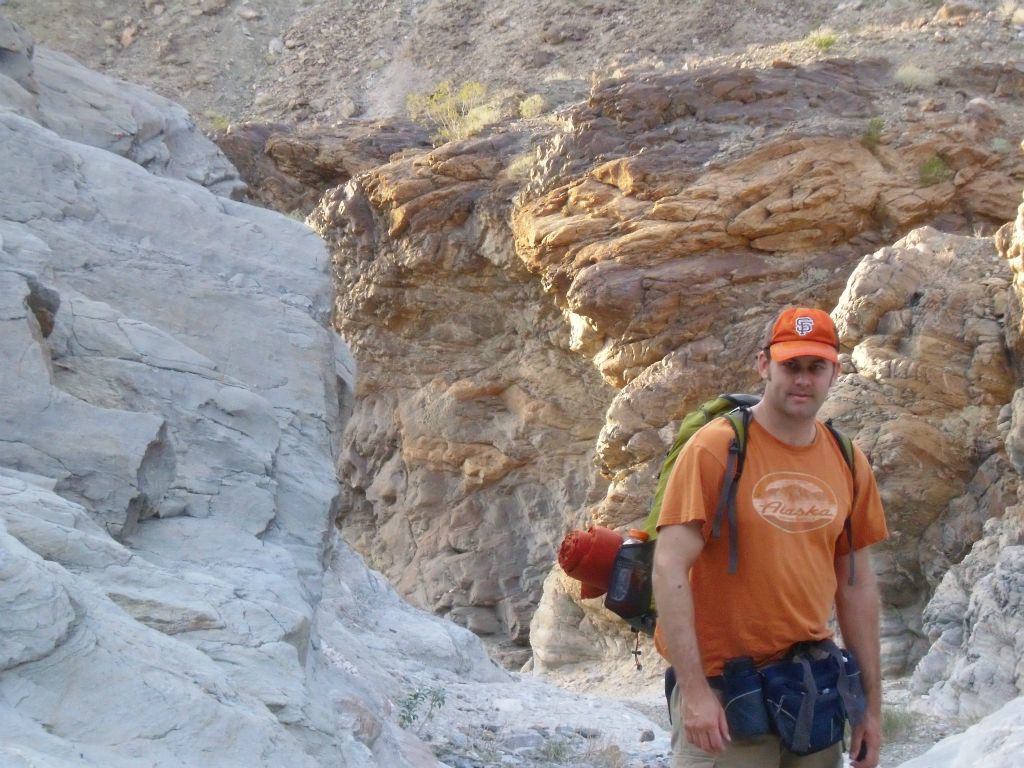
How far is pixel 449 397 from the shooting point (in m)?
19.5

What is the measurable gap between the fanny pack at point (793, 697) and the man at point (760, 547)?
0.04 metres

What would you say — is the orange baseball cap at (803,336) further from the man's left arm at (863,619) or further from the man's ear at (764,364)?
the man's left arm at (863,619)

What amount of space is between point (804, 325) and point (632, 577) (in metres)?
0.86

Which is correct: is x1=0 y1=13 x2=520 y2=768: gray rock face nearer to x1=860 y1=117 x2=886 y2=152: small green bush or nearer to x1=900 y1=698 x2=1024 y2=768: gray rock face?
x1=900 y1=698 x2=1024 y2=768: gray rock face

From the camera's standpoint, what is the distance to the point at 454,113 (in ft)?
73.5

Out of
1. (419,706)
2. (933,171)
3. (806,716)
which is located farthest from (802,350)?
(933,171)

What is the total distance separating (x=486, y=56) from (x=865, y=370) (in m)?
19.8

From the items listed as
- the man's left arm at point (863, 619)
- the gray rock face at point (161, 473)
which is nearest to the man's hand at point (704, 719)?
the man's left arm at point (863, 619)

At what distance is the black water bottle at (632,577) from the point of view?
11.2 feet

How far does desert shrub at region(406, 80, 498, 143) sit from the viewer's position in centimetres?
2158

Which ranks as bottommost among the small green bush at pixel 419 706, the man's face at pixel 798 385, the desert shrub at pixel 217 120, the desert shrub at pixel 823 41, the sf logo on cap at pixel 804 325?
the small green bush at pixel 419 706

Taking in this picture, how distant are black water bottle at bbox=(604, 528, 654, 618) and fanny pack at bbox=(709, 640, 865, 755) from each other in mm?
367

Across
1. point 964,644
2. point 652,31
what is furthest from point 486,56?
point 964,644

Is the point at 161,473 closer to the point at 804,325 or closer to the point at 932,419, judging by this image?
the point at 804,325
